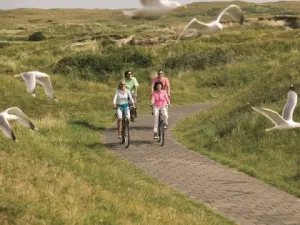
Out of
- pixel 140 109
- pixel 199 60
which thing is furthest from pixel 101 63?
pixel 140 109

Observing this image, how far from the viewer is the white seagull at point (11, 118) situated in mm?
7985

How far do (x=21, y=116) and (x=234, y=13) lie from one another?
3336 millimetres

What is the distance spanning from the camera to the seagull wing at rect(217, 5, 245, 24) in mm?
6227

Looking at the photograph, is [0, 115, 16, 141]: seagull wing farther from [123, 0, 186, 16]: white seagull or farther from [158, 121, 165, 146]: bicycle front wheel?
[158, 121, 165, 146]: bicycle front wheel

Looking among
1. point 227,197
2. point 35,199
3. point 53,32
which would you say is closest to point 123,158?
point 227,197

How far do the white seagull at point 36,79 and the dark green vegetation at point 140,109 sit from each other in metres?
1.22

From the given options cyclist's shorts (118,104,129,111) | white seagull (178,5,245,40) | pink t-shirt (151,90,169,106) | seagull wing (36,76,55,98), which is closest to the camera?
white seagull (178,5,245,40)

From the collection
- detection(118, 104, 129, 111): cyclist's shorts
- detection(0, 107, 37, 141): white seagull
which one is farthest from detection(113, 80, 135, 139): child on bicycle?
detection(0, 107, 37, 141): white seagull

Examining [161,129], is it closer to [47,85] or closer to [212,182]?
[212,182]

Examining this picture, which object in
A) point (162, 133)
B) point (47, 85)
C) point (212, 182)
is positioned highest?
point (47, 85)

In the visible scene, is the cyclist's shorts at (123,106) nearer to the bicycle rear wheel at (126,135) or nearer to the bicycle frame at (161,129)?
the bicycle rear wheel at (126,135)

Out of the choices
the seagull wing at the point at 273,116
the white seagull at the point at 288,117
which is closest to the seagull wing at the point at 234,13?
the seagull wing at the point at 273,116

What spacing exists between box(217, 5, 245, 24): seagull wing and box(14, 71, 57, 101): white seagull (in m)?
2.76

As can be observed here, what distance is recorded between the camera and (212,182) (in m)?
14.7
